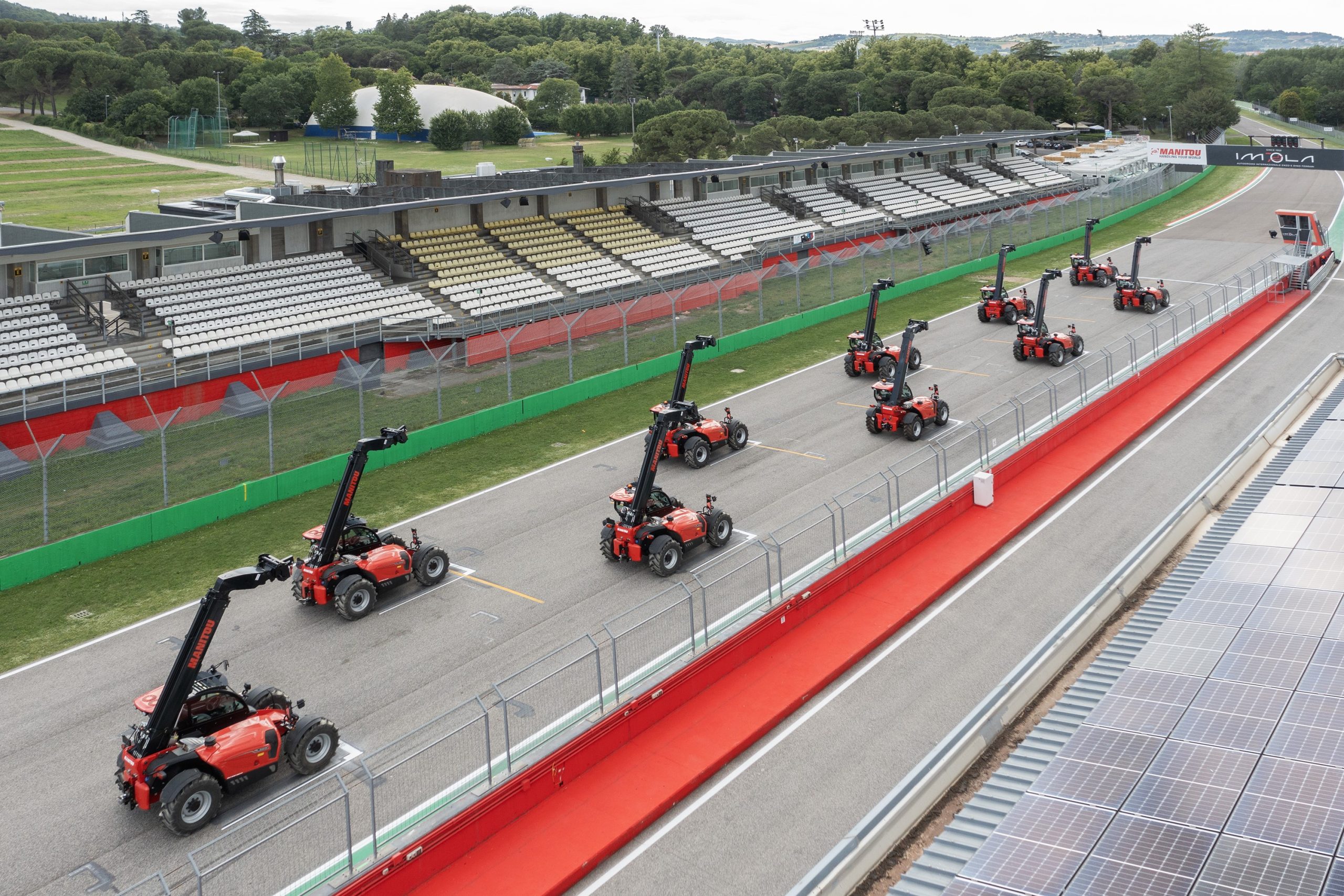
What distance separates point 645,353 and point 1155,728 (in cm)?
2473

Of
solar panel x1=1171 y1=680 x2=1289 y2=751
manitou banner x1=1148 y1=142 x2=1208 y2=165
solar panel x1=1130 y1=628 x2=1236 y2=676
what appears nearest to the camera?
solar panel x1=1171 y1=680 x2=1289 y2=751

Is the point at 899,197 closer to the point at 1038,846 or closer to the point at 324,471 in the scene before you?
the point at 324,471

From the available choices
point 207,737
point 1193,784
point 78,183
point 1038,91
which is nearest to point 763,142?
point 1038,91

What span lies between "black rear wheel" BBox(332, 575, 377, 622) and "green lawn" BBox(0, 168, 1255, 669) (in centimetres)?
381

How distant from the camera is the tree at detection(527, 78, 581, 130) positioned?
152375mm

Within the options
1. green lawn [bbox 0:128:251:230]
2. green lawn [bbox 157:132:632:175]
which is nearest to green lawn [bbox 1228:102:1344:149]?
green lawn [bbox 157:132:632:175]

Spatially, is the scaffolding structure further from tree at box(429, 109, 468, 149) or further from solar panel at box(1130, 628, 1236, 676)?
solar panel at box(1130, 628, 1236, 676)

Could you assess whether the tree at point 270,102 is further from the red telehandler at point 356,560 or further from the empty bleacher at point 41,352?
the red telehandler at point 356,560

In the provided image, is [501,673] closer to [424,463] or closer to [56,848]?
[56,848]

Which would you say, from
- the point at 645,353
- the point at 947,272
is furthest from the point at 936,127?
the point at 645,353

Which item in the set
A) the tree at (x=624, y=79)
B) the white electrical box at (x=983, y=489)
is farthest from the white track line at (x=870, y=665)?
the tree at (x=624, y=79)

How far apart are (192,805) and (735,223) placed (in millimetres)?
45878

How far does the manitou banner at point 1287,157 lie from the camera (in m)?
63.0

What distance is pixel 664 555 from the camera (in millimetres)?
21484
